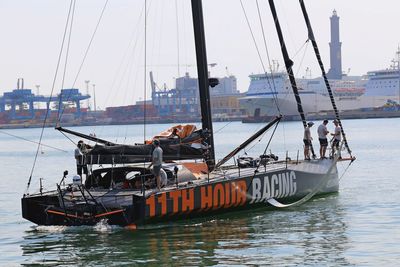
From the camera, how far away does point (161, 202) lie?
18.0m

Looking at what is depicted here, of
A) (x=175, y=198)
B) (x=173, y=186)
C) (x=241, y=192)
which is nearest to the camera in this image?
(x=175, y=198)

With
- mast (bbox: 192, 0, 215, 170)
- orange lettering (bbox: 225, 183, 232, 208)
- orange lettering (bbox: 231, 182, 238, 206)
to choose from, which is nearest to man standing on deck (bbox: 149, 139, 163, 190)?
orange lettering (bbox: 225, 183, 232, 208)

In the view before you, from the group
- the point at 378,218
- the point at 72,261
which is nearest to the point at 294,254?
the point at 72,261

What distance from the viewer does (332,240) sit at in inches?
683

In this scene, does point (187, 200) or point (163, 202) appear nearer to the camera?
point (163, 202)

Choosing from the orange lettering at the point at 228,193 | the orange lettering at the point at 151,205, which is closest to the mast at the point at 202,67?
the orange lettering at the point at 228,193

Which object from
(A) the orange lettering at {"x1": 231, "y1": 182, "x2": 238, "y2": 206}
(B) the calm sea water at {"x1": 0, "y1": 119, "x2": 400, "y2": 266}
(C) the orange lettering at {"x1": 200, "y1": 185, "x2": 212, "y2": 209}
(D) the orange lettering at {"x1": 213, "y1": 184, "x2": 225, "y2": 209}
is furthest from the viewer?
(A) the orange lettering at {"x1": 231, "y1": 182, "x2": 238, "y2": 206}

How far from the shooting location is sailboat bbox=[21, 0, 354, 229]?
1794cm

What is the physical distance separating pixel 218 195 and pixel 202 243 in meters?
2.44

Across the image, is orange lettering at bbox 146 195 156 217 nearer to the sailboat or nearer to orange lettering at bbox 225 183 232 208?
the sailboat

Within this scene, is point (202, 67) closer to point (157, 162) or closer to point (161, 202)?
point (157, 162)

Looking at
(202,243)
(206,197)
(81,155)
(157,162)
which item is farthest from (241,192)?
(81,155)

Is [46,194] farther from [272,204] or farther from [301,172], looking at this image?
[301,172]

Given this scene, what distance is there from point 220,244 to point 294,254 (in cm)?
181
